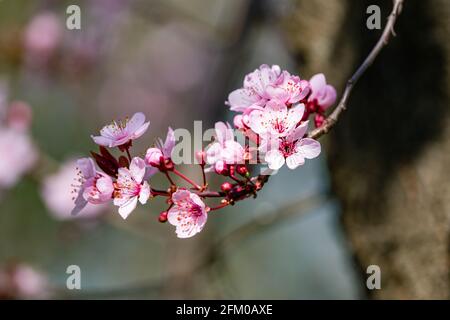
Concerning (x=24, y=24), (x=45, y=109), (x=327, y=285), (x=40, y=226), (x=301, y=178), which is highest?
(x=45, y=109)

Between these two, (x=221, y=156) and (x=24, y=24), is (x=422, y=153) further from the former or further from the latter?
(x=24, y=24)

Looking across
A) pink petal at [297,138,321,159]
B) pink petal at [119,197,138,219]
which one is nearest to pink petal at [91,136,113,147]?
pink petal at [119,197,138,219]

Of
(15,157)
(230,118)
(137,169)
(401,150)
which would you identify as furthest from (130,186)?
(230,118)

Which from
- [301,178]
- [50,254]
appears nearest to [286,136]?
[301,178]

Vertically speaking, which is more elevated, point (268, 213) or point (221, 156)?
point (268, 213)

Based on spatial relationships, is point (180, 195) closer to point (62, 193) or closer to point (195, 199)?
point (195, 199)

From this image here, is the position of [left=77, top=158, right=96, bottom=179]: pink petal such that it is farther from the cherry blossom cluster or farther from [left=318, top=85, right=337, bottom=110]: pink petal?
Result: [left=318, top=85, right=337, bottom=110]: pink petal
